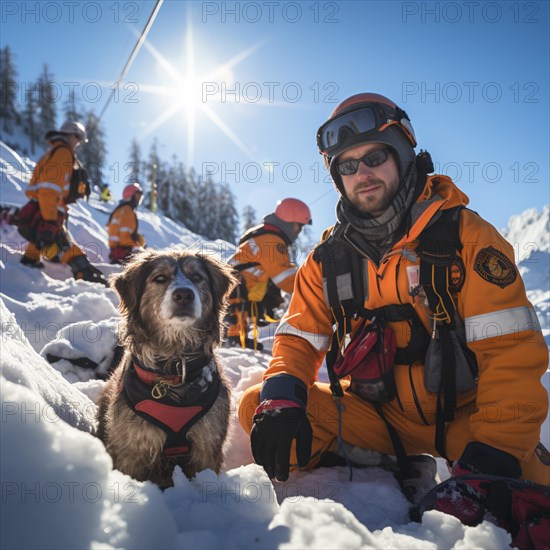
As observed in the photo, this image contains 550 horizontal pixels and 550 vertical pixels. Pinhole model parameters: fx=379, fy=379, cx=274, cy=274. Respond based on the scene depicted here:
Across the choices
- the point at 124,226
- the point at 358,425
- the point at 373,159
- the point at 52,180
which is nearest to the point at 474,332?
the point at 358,425

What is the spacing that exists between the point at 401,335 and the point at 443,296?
50 centimetres

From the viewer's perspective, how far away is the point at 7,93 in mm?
54594

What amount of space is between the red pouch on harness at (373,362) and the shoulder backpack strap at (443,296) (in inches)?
14.1

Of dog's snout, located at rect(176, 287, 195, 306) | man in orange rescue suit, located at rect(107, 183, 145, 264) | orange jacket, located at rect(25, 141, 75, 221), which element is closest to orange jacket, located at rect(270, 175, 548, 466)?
dog's snout, located at rect(176, 287, 195, 306)

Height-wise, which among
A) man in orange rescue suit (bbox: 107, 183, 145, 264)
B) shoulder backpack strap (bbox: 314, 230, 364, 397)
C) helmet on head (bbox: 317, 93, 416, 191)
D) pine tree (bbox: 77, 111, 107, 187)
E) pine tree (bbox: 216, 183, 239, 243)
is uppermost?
pine tree (bbox: 77, 111, 107, 187)

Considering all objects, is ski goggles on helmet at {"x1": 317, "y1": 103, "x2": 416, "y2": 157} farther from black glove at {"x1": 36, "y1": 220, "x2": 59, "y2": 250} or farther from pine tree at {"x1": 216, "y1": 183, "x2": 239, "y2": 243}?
pine tree at {"x1": 216, "y1": 183, "x2": 239, "y2": 243}

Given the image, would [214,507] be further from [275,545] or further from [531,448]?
[531,448]

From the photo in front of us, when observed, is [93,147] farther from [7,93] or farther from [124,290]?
[124,290]

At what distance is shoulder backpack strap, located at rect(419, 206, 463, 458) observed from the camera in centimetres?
272

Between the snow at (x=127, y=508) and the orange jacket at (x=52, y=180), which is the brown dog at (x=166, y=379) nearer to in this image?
the snow at (x=127, y=508)

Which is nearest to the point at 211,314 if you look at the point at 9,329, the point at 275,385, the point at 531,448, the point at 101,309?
the point at 275,385

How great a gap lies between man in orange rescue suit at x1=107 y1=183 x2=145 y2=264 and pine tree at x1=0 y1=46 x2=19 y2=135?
49191mm

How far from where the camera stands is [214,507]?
1.35 m

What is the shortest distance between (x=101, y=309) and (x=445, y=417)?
17.5ft
